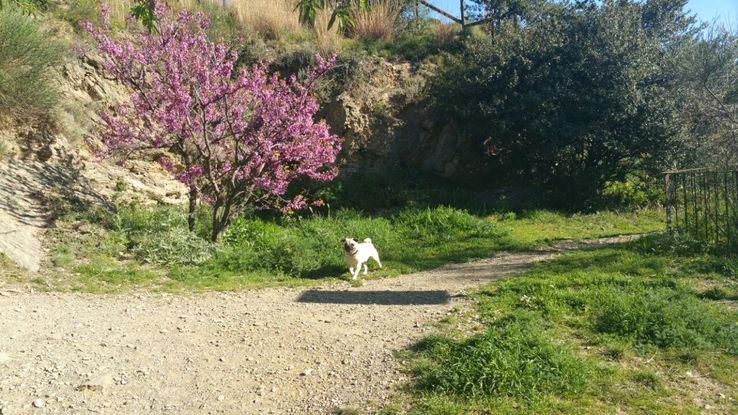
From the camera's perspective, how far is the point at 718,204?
8438mm

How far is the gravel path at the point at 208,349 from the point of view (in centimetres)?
414

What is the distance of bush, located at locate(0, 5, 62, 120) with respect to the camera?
950 centimetres

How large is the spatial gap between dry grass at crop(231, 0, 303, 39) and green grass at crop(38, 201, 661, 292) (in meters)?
7.13

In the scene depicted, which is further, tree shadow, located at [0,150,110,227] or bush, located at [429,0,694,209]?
bush, located at [429,0,694,209]

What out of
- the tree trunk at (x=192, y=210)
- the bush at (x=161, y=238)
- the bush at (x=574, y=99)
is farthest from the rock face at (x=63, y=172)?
the bush at (x=574, y=99)

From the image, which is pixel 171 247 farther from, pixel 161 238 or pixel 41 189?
pixel 41 189

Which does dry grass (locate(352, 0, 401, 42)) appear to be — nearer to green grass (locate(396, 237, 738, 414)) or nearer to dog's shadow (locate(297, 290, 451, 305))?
dog's shadow (locate(297, 290, 451, 305))

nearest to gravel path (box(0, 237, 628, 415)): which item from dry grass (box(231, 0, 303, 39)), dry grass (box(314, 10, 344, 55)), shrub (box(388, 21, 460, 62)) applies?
dry grass (box(314, 10, 344, 55))

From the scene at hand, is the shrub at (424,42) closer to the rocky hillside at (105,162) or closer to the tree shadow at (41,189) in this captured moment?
the rocky hillside at (105,162)

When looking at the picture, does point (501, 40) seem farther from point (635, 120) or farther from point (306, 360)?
point (306, 360)

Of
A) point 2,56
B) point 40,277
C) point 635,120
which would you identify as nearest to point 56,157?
point 2,56

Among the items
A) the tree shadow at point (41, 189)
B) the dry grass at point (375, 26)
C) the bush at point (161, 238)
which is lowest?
the bush at point (161, 238)

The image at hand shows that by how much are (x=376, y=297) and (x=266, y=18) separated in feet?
40.2

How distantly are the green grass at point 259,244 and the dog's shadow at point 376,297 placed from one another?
31.9 inches
